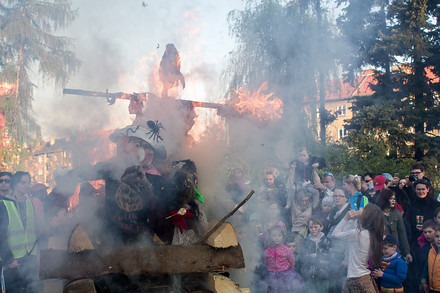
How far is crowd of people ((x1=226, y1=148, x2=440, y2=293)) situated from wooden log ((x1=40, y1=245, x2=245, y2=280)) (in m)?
1.43

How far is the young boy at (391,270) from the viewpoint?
3910 millimetres

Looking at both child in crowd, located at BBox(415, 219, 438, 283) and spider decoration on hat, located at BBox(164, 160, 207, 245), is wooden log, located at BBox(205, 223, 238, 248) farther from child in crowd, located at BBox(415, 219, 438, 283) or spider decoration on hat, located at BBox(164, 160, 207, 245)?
child in crowd, located at BBox(415, 219, 438, 283)

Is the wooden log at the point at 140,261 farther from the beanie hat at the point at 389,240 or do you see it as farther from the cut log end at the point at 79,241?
the beanie hat at the point at 389,240

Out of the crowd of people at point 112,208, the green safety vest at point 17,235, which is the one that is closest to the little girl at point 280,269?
the crowd of people at point 112,208

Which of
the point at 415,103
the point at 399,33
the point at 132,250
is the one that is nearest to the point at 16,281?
the point at 132,250

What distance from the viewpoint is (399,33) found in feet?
36.4

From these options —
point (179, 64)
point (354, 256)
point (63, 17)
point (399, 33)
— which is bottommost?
point (354, 256)

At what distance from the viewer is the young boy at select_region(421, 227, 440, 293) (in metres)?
3.98

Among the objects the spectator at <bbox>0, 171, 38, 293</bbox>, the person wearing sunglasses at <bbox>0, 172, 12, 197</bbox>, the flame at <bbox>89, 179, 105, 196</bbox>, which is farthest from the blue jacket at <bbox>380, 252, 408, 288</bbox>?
the person wearing sunglasses at <bbox>0, 172, 12, 197</bbox>

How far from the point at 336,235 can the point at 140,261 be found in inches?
95.5

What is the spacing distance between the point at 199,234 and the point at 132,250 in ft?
2.22

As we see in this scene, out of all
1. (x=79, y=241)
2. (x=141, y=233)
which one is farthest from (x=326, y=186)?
(x=79, y=241)

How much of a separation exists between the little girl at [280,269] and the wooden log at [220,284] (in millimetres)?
1240

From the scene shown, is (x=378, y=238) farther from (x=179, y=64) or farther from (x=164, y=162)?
(x=179, y=64)
